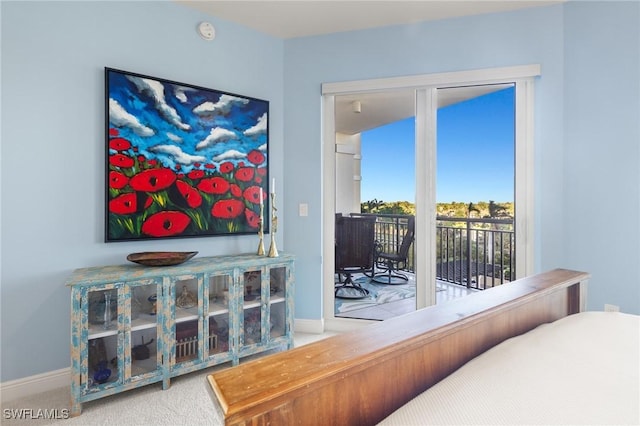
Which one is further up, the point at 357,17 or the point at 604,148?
the point at 357,17

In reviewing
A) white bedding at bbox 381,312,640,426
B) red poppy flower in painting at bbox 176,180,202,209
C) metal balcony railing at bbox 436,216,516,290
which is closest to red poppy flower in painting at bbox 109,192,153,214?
red poppy flower in painting at bbox 176,180,202,209

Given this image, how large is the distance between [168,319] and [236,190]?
3.72 feet

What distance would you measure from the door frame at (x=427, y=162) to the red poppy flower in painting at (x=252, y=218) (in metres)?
0.61

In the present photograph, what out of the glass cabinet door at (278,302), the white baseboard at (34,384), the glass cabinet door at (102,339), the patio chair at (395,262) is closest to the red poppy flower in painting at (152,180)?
the glass cabinet door at (102,339)

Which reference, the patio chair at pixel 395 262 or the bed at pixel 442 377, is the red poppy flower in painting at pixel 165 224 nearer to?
the patio chair at pixel 395 262

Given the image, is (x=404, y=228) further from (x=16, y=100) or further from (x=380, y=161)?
(x=16, y=100)

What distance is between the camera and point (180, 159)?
2498 millimetres

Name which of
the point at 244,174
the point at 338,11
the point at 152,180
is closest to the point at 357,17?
the point at 338,11

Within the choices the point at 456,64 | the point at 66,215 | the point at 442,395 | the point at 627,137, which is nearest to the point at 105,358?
the point at 66,215

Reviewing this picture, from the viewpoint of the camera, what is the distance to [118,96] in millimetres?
2248

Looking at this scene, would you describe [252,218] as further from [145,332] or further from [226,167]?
[145,332]

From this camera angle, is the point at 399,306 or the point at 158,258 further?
the point at 399,306

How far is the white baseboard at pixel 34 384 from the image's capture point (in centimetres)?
196

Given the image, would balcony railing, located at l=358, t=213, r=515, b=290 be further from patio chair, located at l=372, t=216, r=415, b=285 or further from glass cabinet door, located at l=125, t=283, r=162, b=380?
glass cabinet door, located at l=125, t=283, r=162, b=380
